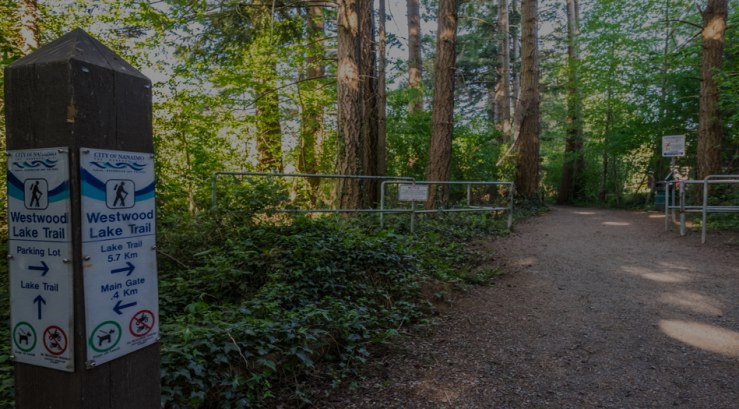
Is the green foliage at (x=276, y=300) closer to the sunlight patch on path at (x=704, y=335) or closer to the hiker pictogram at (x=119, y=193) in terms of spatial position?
the hiker pictogram at (x=119, y=193)

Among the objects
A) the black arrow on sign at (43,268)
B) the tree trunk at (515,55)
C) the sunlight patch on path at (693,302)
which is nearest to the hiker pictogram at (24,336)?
the black arrow on sign at (43,268)

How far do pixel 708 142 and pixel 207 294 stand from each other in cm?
1232

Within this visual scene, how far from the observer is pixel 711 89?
10.9 meters

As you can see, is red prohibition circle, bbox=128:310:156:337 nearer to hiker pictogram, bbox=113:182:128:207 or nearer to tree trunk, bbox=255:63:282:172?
hiker pictogram, bbox=113:182:128:207

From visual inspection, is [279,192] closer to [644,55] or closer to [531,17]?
[531,17]

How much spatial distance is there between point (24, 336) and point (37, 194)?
48 centimetres

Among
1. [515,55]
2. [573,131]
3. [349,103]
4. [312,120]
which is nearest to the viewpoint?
[349,103]

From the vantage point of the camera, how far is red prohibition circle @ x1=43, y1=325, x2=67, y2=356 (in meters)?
1.43

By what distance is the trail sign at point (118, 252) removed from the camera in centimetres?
144

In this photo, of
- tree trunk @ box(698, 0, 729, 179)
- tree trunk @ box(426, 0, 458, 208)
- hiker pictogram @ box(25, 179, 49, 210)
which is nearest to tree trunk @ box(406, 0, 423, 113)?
tree trunk @ box(426, 0, 458, 208)

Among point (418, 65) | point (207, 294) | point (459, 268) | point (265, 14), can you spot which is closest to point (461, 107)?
point (418, 65)

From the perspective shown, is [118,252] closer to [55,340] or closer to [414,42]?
[55,340]

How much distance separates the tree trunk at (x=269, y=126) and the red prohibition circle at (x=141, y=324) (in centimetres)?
950

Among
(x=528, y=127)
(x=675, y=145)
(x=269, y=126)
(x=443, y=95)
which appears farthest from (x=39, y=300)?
(x=528, y=127)
